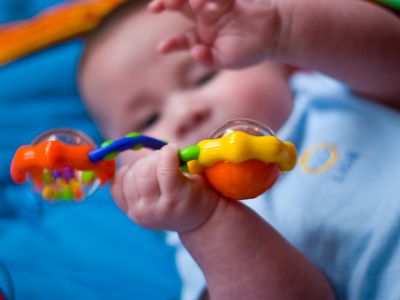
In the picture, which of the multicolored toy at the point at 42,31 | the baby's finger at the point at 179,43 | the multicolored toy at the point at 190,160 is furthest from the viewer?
the multicolored toy at the point at 42,31

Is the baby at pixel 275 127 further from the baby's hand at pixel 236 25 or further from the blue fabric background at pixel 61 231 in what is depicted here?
the blue fabric background at pixel 61 231

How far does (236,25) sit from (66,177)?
11.7 inches

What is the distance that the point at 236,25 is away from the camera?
2.02 ft

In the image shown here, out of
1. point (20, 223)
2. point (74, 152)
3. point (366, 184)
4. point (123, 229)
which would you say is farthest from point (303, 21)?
point (20, 223)

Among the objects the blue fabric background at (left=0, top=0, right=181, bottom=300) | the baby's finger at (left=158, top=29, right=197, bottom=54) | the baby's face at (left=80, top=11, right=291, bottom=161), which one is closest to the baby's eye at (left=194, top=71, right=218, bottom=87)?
the baby's face at (left=80, top=11, right=291, bottom=161)

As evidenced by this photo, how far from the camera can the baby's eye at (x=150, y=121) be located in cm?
85

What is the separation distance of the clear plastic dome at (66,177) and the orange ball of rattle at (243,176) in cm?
12

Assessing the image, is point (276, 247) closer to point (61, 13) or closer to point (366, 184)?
point (366, 184)

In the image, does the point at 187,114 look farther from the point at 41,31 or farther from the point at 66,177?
the point at 41,31

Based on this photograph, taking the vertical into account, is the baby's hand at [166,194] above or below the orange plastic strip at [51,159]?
below

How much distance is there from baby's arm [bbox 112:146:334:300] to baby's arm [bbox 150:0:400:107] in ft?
0.76

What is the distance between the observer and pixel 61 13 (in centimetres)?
113

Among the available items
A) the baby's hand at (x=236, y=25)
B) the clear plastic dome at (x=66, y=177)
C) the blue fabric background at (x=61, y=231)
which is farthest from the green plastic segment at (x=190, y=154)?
the blue fabric background at (x=61, y=231)

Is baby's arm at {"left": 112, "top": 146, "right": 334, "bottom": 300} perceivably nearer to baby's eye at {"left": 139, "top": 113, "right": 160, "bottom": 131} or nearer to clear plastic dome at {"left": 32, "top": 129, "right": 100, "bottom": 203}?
clear plastic dome at {"left": 32, "top": 129, "right": 100, "bottom": 203}
